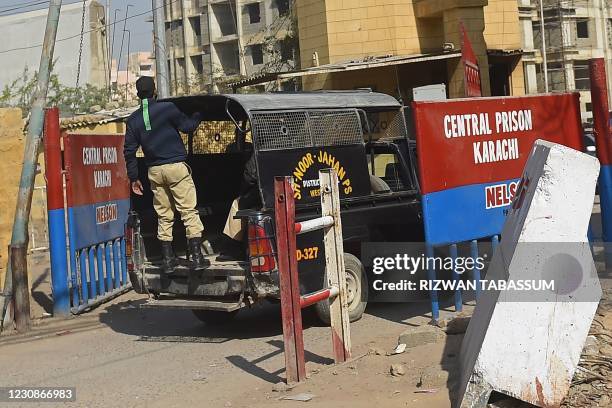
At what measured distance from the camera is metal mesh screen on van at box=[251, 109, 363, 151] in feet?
26.5

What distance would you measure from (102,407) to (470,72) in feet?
19.5

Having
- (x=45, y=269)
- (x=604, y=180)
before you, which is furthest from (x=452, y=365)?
(x=45, y=269)

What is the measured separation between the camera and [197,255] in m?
8.38

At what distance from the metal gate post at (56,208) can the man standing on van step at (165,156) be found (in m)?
1.90

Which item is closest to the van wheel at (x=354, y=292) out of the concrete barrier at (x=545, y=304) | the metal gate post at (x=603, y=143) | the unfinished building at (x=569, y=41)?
the metal gate post at (x=603, y=143)

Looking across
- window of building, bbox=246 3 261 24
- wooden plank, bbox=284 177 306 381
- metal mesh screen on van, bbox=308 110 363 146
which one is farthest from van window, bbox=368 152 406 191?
window of building, bbox=246 3 261 24

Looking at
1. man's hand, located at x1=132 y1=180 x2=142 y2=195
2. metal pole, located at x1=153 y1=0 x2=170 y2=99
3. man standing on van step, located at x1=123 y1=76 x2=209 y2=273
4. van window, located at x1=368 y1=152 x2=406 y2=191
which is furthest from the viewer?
metal pole, located at x1=153 y1=0 x2=170 y2=99

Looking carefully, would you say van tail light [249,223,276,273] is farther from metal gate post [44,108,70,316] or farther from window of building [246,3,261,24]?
window of building [246,3,261,24]

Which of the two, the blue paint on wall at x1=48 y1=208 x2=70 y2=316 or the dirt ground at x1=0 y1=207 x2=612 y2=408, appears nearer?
the dirt ground at x1=0 y1=207 x2=612 y2=408

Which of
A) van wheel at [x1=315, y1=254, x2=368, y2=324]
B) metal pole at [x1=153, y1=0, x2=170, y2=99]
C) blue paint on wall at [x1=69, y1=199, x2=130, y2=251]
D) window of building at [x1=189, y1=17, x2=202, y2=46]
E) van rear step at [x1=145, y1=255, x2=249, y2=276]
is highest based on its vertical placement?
window of building at [x1=189, y1=17, x2=202, y2=46]

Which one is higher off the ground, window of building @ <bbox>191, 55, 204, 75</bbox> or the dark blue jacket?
window of building @ <bbox>191, 55, 204, 75</bbox>

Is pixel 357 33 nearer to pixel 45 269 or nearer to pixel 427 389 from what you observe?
pixel 45 269

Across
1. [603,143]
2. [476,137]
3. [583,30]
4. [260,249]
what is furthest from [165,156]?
[583,30]

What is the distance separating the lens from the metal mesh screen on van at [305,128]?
26.5 ft
